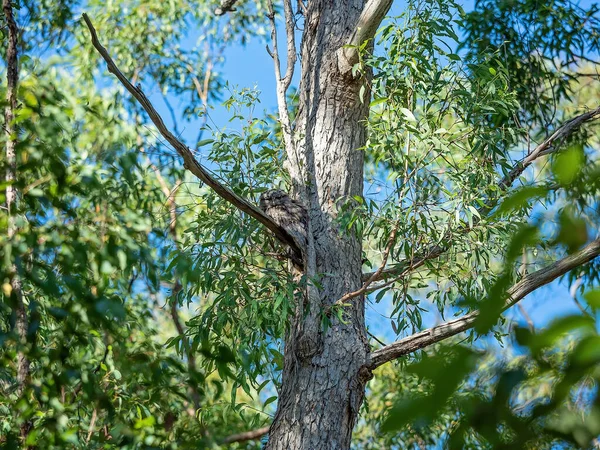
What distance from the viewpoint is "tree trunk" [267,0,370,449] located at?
2932mm

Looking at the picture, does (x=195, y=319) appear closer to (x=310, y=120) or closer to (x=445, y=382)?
(x=310, y=120)

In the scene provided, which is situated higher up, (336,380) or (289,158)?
(289,158)

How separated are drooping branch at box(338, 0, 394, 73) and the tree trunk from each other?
0.05 m

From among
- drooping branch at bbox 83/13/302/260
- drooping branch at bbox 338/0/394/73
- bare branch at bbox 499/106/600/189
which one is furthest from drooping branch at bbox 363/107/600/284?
drooping branch at bbox 338/0/394/73

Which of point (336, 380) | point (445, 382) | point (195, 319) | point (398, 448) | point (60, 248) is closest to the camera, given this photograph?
point (445, 382)

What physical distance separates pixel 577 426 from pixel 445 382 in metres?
0.12

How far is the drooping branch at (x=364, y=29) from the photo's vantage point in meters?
3.42

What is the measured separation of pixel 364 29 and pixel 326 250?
92cm

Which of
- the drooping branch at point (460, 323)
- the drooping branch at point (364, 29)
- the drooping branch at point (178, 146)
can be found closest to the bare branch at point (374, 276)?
the drooping branch at point (460, 323)

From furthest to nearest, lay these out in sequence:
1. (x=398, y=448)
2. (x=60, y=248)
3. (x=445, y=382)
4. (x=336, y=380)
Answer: (x=398, y=448) → (x=336, y=380) → (x=60, y=248) → (x=445, y=382)

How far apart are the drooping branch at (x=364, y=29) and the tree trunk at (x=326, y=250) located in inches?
2.0

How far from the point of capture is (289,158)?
11.2ft

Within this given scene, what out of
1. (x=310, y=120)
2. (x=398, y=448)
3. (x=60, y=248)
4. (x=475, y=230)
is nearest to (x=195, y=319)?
(x=310, y=120)

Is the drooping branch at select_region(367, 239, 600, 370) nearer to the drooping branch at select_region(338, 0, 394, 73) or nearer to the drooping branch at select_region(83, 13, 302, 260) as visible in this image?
the drooping branch at select_region(83, 13, 302, 260)
